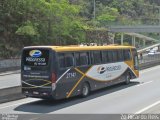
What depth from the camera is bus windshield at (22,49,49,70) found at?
61.3 ft

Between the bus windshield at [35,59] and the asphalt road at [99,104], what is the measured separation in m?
1.77

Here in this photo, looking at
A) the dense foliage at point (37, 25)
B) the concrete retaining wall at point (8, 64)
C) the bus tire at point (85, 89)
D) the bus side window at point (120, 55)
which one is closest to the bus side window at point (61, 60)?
the bus tire at point (85, 89)

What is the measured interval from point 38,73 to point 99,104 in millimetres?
3156

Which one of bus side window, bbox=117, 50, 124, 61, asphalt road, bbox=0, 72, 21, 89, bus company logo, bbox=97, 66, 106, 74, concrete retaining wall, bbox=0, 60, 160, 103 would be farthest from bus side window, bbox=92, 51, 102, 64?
asphalt road, bbox=0, 72, 21, 89

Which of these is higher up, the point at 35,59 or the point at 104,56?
the point at 35,59

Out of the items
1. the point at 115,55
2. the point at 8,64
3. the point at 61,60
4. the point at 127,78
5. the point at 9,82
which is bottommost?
the point at 8,64

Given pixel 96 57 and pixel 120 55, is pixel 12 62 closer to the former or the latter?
pixel 120 55

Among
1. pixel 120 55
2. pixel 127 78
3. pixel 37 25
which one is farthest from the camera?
pixel 37 25

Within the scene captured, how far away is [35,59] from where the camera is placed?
62.2ft

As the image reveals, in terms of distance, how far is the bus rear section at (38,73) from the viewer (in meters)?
18.5

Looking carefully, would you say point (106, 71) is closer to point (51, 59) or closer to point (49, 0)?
point (51, 59)

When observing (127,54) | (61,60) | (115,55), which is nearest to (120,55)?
(115,55)

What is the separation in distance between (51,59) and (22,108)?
2.57m

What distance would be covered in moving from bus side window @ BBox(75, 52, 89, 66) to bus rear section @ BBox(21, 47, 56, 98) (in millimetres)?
2148
